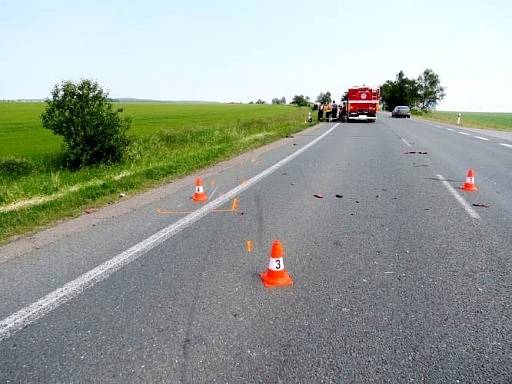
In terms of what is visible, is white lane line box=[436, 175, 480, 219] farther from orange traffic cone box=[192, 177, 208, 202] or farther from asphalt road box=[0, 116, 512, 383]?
orange traffic cone box=[192, 177, 208, 202]

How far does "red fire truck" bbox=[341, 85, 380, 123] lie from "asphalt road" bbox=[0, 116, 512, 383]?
2985 cm

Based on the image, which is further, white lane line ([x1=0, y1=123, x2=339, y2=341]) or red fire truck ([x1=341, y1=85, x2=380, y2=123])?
red fire truck ([x1=341, y1=85, x2=380, y2=123])

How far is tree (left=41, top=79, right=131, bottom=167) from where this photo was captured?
1075cm

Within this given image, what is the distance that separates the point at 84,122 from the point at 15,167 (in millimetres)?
2712

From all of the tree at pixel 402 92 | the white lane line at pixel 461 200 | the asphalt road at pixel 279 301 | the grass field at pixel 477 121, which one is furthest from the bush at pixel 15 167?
the tree at pixel 402 92

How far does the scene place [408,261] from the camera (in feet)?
14.5

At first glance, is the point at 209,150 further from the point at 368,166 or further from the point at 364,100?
the point at 364,100

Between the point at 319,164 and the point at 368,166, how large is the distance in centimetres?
130

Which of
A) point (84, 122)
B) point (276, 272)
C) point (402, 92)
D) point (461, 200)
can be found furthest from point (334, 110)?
point (402, 92)

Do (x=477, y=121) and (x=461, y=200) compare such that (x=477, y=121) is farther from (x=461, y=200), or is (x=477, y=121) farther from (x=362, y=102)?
(x=461, y=200)

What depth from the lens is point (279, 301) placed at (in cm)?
353

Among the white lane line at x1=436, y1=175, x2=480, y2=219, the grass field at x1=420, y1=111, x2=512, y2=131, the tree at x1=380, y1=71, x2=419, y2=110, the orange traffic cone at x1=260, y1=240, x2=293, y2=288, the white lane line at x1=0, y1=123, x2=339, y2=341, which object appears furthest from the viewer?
the tree at x1=380, y1=71, x2=419, y2=110

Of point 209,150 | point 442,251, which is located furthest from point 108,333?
point 209,150

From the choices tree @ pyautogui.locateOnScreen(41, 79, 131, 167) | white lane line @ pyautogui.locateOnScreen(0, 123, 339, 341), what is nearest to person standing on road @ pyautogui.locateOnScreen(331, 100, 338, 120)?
tree @ pyautogui.locateOnScreen(41, 79, 131, 167)
